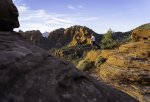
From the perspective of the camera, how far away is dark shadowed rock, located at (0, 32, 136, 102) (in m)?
5.63

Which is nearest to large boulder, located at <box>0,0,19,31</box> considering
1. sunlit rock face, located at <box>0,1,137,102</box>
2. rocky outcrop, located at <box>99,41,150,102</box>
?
sunlit rock face, located at <box>0,1,137,102</box>

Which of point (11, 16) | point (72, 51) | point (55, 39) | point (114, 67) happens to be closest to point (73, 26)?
point (55, 39)

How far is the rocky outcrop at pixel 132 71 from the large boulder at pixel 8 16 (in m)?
13.6

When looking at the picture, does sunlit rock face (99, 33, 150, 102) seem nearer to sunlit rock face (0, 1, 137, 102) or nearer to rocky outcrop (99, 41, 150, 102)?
rocky outcrop (99, 41, 150, 102)

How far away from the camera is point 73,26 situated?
379 ft

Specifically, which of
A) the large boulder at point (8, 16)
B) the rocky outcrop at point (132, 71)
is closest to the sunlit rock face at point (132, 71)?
the rocky outcrop at point (132, 71)

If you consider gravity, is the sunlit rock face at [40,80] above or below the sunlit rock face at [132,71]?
above

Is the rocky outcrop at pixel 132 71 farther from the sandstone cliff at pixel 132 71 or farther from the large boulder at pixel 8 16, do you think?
the large boulder at pixel 8 16

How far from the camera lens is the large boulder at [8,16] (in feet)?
29.1

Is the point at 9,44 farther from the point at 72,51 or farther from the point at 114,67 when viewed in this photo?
the point at 72,51

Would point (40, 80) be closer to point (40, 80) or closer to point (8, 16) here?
point (40, 80)

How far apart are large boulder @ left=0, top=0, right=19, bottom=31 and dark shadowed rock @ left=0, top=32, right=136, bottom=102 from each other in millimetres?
1080

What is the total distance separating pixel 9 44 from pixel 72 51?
59083 mm

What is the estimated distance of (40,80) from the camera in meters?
6.18
